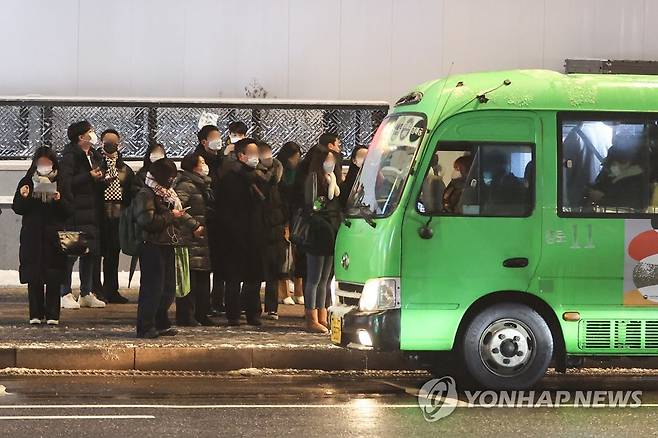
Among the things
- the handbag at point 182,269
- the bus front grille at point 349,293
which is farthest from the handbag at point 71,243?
the bus front grille at point 349,293

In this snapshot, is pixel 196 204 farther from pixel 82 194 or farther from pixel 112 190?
pixel 112 190

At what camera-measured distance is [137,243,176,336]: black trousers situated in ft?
44.2

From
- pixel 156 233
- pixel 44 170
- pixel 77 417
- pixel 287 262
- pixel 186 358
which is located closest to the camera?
pixel 77 417

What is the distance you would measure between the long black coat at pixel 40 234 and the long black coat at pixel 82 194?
1.19 m

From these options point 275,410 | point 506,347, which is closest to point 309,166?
point 506,347

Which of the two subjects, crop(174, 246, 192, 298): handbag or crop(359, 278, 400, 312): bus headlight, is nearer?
crop(359, 278, 400, 312): bus headlight

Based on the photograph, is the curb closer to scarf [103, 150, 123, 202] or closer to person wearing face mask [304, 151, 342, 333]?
person wearing face mask [304, 151, 342, 333]

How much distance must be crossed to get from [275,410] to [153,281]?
354cm

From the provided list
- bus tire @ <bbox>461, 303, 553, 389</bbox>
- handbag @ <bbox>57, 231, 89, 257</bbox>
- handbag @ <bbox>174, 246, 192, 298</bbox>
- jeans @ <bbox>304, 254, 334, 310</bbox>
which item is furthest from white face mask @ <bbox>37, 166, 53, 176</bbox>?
bus tire @ <bbox>461, 303, 553, 389</bbox>

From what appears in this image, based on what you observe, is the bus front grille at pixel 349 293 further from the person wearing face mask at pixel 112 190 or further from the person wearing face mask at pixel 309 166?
the person wearing face mask at pixel 112 190

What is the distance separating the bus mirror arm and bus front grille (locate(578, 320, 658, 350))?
55.1 inches

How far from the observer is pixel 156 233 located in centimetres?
1341

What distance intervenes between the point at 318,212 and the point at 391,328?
3.15 m

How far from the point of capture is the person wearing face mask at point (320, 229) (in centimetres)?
1411
